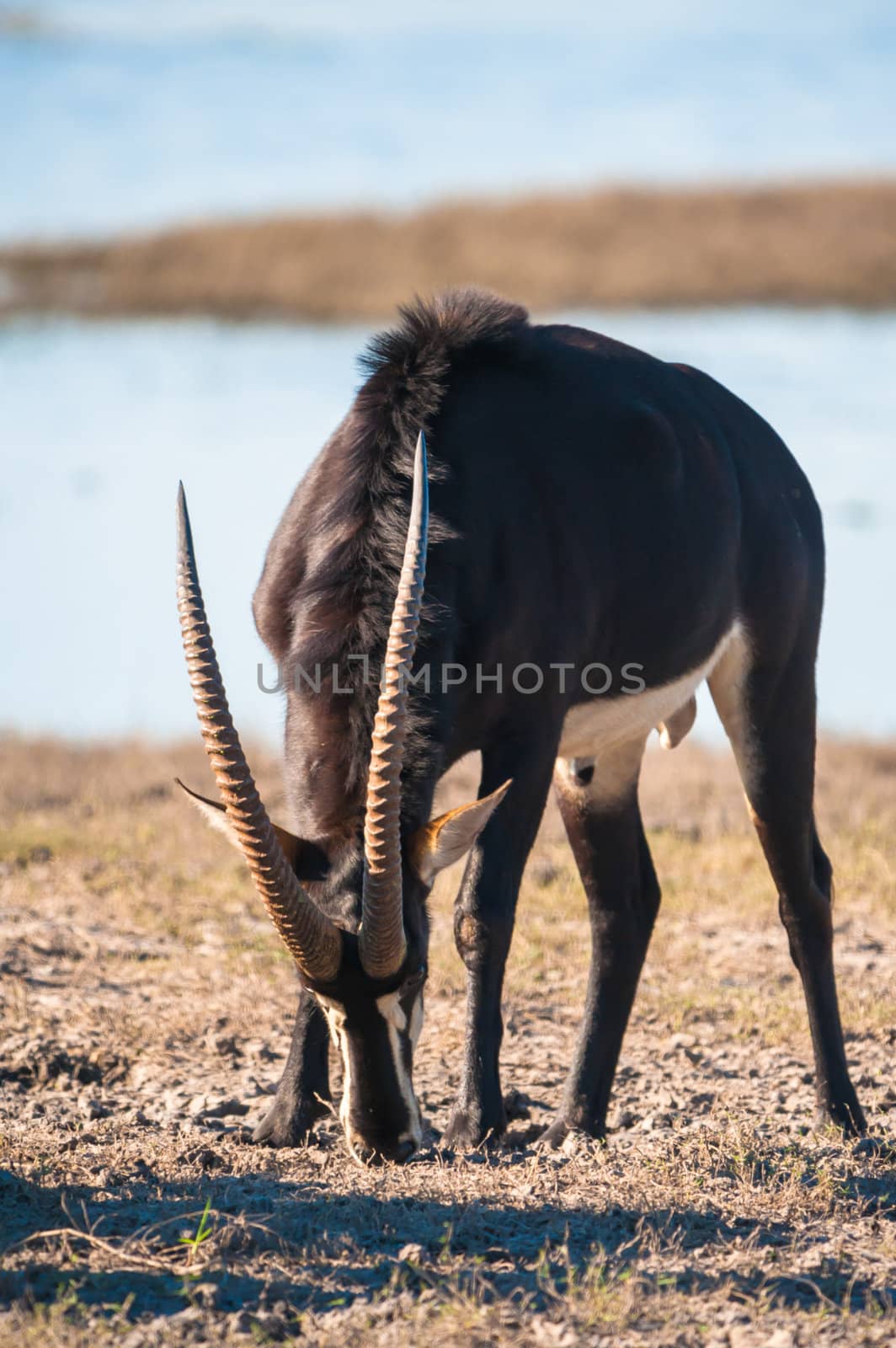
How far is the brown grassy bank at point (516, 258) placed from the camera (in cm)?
2708

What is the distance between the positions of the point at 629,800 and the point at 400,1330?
296cm

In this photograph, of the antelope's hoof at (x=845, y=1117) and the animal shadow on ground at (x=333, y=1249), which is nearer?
the animal shadow on ground at (x=333, y=1249)

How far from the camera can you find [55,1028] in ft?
21.4

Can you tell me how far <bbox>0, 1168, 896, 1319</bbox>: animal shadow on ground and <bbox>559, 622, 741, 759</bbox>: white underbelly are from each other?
177cm

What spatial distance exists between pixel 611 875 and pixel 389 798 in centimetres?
219

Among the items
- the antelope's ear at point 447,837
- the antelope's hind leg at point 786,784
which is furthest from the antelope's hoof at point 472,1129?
the antelope's hind leg at point 786,784

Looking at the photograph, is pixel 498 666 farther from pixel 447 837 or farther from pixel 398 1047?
pixel 398 1047

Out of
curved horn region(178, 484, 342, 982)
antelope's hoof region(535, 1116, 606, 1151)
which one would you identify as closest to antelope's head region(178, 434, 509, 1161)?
curved horn region(178, 484, 342, 982)

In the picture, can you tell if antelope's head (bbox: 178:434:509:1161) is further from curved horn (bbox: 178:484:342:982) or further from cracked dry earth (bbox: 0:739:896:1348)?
cracked dry earth (bbox: 0:739:896:1348)

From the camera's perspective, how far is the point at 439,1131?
5.84 meters

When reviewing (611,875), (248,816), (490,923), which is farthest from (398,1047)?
(611,875)

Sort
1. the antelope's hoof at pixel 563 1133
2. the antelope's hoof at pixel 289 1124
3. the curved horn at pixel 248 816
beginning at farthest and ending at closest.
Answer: the antelope's hoof at pixel 563 1133
the antelope's hoof at pixel 289 1124
the curved horn at pixel 248 816

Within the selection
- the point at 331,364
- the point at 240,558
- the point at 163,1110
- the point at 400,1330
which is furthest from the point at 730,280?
the point at 400,1330

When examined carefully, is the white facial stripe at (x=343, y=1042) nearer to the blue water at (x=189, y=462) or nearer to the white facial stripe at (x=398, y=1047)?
the white facial stripe at (x=398, y=1047)
